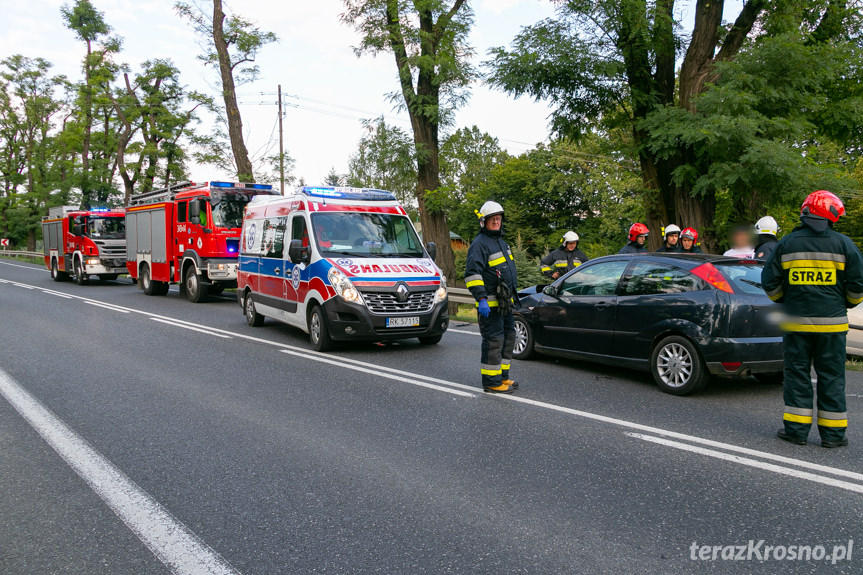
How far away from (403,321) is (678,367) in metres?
3.80

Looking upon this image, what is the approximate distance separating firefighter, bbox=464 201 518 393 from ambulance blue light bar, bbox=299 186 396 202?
13.3ft

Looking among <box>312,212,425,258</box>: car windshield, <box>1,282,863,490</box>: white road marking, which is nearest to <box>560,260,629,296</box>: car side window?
<box>1,282,863,490</box>: white road marking

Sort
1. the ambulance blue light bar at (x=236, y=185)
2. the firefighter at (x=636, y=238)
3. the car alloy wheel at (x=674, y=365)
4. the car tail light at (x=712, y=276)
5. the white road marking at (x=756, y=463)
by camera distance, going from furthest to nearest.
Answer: the ambulance blue light bar at (x=236, y=185), the firefighter at (x=636, y=238), the car alloy wheel at (x=674, y=365), the car tail light at (x=712, y=276), the white road marking at (x=756, y=463)

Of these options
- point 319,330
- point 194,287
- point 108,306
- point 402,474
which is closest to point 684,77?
point 319,330

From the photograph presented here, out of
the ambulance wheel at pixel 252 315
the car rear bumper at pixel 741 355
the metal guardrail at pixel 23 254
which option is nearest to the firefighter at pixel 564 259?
the car rear bumper at pixel 741 355

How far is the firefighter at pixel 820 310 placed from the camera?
477 cm

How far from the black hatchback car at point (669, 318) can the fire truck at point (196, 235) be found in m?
10.8

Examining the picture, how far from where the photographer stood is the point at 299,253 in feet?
30.5

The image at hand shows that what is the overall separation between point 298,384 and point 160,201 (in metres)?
14.1

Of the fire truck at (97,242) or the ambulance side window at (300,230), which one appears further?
the fire truck at (97,242)

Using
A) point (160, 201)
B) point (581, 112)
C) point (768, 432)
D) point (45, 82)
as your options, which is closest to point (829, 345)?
point (768, 432)

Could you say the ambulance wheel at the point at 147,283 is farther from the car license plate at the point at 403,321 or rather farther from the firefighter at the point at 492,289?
the firefighter at the point at 492,289

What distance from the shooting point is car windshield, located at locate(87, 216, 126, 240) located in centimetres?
2391

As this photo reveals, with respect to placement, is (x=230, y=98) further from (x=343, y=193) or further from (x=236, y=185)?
(x=343, y=193)
